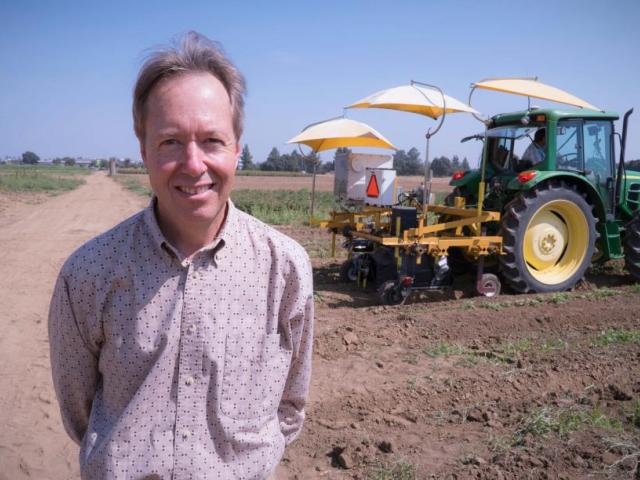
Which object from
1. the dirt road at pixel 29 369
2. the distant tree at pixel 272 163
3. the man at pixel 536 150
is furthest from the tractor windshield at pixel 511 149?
the distant tree at pixel 272 163

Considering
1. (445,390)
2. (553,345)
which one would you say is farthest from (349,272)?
(445,390)

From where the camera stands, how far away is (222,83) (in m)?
1.54

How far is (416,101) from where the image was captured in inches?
259

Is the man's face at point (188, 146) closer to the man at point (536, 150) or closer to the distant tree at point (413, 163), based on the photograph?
the man at point (536, 150)

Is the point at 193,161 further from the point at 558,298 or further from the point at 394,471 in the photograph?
the point at 558,298

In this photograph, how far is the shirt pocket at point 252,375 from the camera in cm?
155

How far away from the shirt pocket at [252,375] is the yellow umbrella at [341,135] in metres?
6.78

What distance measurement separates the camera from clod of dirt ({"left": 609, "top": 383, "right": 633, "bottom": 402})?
381 cm

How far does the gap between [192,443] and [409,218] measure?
5328mm

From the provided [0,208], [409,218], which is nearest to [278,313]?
[409,218]

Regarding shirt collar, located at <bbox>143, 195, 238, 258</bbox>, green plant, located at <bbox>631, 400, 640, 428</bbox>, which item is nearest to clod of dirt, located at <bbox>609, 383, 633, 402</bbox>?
green plant, located at <bbox>631, 400, 640, 428</bbox>

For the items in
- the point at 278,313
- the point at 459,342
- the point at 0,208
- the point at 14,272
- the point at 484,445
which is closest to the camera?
the point at 278,313

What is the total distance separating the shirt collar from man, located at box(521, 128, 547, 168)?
630cm

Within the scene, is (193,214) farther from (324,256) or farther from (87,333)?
(324,256)
